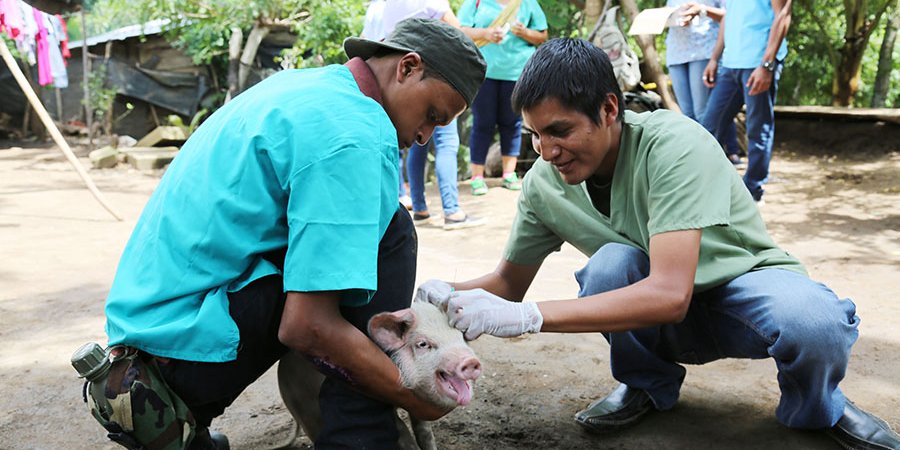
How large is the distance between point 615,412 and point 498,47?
433 cm

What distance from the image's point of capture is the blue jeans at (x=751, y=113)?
5.93m

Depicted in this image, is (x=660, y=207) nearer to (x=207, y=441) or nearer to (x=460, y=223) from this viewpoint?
(x=207, y=441)

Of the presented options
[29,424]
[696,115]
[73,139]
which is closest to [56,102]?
[73,139]

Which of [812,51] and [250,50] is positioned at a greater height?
[812,51]

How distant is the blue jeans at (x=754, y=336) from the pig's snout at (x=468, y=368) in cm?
61

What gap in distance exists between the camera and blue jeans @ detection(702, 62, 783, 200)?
19.5 feet

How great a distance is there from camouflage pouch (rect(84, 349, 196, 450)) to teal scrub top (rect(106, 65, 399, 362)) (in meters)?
0.06

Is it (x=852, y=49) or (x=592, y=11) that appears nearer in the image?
(x=592, y=11)

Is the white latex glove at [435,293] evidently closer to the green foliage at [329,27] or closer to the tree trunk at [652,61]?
the tree trunk at [652,61]

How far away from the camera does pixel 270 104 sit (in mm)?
1864

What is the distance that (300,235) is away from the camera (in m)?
1.73

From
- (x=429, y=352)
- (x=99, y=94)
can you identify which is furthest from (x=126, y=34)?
(x=429, y=352)

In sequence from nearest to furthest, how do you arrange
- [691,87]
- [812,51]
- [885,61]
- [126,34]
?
[691,87], [885,61], [812,51], [126,34]

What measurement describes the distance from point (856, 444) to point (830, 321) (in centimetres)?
44
